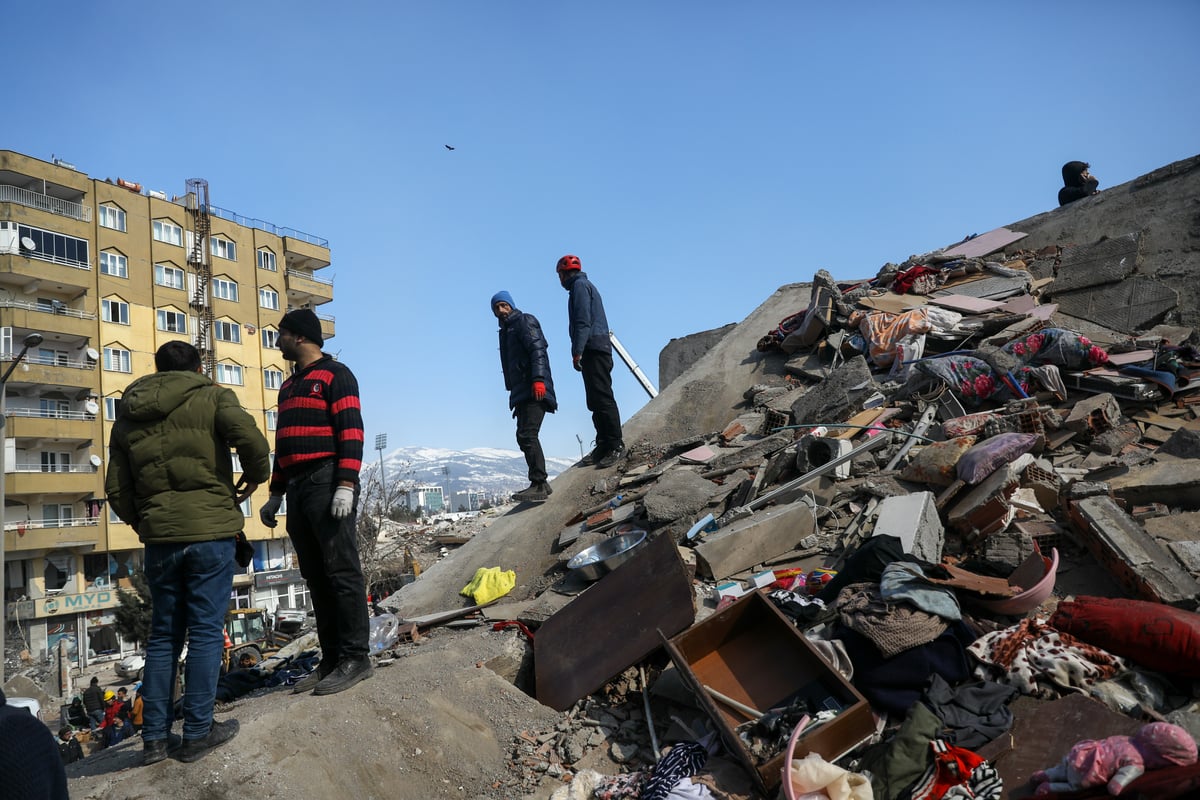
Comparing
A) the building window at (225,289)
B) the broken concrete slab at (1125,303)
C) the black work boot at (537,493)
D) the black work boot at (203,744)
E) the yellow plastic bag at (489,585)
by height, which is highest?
the building window at (225,289)

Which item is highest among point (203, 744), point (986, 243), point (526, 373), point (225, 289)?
point (225, 289)

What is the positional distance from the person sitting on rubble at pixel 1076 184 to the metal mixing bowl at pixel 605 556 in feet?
31.8

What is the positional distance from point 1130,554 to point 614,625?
288 cm

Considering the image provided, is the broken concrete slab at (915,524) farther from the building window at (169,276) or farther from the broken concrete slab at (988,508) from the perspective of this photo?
the building window at (169,276)

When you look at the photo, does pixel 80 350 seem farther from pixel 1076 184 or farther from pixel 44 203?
pixel 1076 184

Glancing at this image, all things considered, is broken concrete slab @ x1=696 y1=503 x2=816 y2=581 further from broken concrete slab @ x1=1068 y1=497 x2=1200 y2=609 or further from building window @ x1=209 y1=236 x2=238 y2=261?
building window @ x1=209 y1=236 x2=238 y2=261

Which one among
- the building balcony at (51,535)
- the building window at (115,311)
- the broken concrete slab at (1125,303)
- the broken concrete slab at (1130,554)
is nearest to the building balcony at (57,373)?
the building window at (115,311)

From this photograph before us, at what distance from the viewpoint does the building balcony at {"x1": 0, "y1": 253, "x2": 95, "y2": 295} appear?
2661 centimetres

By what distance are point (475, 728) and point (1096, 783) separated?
2660 mm

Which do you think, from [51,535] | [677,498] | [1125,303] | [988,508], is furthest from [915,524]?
[51,535]

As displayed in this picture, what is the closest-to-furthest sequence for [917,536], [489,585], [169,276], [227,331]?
[917,536]
[489,585]
[169,276]
[227,331]

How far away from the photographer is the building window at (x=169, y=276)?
3145cm

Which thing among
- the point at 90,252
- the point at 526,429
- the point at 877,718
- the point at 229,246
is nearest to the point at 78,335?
the point at 90,252

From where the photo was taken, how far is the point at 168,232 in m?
32.2
